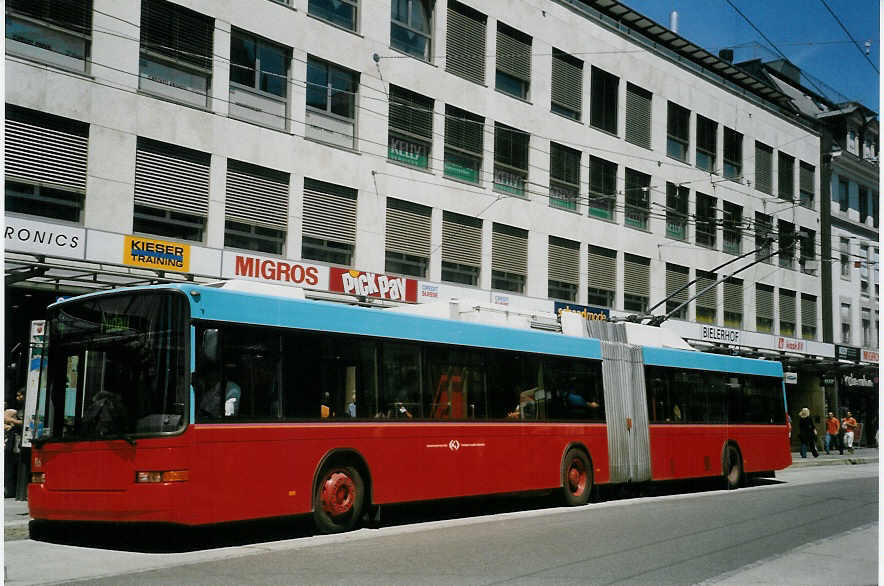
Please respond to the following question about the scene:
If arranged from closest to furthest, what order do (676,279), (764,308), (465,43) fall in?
1. (465,43)
2. (676,279)
3. (764,308)

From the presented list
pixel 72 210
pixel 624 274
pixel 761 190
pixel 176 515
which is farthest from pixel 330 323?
pixel 761 190

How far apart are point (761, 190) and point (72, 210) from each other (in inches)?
1221

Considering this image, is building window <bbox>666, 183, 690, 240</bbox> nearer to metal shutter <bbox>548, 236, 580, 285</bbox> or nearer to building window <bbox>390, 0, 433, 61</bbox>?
metal shutter <bbox>548, 236, 580, 285</bbox>

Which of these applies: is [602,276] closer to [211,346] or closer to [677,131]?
[677,131]

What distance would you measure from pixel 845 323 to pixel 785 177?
9.18 m

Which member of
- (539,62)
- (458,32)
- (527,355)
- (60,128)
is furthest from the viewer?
(539,62)

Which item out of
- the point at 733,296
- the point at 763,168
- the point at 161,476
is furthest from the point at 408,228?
the point at 763,168

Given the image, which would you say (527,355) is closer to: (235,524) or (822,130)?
(235,524)

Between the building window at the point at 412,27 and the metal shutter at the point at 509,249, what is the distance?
5456 millimetres

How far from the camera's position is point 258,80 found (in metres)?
23.5

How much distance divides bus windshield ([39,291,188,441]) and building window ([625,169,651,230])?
86.9ft

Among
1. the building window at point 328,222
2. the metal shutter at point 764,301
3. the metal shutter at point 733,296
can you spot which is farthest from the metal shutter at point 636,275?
the building window at point 328,222

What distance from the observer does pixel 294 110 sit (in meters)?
24.2

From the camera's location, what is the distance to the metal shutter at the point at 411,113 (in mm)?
26797
